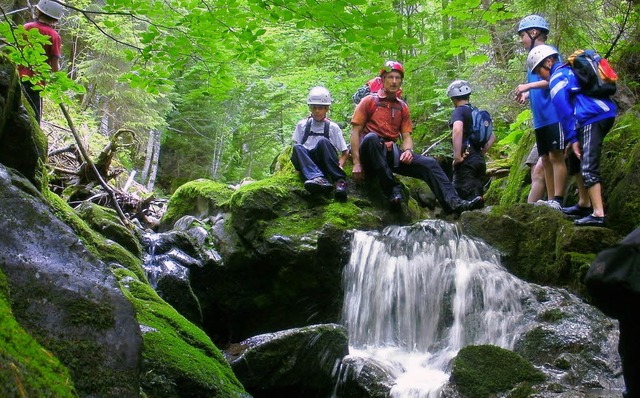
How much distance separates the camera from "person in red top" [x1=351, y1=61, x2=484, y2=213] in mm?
7957

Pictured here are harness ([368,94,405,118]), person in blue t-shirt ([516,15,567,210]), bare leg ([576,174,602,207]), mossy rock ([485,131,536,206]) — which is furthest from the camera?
mossy rock ([485,131,536,206])

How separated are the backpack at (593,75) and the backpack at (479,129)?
2211 mm

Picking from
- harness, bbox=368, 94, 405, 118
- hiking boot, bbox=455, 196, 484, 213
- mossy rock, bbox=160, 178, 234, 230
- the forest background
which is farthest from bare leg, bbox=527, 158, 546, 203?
mossy rock, bbox=160, 178, 234, 230

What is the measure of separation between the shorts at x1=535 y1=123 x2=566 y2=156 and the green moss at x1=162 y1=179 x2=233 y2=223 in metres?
5.17

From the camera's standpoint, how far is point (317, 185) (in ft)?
25.6

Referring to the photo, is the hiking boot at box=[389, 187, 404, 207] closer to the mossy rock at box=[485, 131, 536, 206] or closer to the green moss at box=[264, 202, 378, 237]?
the green moss at box=[264, 202, 378, 237]

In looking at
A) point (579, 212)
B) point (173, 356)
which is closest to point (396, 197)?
point (579, 212)

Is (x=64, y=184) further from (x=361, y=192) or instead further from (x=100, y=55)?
(x=100, y=55)

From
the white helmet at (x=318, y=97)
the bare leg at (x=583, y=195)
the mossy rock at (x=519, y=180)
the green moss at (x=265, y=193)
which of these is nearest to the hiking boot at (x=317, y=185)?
the green moss at (x=265, y=193)

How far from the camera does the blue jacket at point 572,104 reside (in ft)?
19.9

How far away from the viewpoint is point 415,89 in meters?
12.1

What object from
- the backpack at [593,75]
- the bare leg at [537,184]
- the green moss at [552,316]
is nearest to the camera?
the green moss at [552,316]

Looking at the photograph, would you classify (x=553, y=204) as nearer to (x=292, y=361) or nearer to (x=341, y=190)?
(x=341, y=190)

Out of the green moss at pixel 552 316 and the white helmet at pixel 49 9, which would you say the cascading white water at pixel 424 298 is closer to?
the green moss at pixel 552 316
